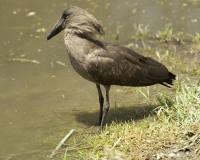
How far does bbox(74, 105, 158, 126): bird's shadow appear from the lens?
6500mm

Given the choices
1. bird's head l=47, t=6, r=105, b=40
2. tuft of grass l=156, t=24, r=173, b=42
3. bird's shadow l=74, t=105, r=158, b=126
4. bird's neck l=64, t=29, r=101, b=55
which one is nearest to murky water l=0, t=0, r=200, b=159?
bird's shadow l=74, t=105, r=158, b=126

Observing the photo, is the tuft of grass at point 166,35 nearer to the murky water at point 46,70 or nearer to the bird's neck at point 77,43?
the murky water at point 46,70

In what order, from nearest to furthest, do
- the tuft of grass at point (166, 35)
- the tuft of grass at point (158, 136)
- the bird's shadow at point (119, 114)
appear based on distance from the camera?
the tuft of grass at point (158, 136) → the bird's shadow at point (119, 114) → the tuft of grass at point (166, 35)

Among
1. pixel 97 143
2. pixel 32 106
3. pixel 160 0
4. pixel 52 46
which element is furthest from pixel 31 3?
pixel 97 143

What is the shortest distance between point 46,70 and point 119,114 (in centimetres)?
183

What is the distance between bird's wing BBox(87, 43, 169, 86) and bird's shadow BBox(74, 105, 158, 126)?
0.43m

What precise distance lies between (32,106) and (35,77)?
2.95ft

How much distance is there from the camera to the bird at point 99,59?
6.02 metres

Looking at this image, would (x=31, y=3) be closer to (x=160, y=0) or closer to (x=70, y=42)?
(x=160, y=0)

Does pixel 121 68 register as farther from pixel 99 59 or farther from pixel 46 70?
pixel 46 70

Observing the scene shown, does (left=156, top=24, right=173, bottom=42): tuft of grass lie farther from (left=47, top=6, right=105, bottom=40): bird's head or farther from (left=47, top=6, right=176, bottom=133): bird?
(left=47, top=6, right=105, bottom=40): bird's head

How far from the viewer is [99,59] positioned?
6.04 m

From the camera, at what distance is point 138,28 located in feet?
29.6

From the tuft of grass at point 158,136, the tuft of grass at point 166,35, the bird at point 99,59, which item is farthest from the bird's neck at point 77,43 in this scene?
the tuft of grass at point 166,35
